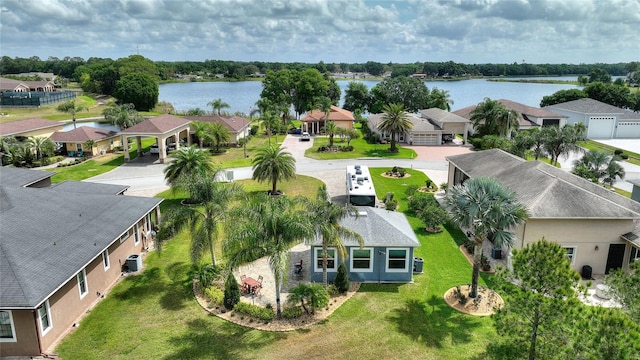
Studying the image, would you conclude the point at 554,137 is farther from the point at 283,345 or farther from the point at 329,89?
the point at 329,89

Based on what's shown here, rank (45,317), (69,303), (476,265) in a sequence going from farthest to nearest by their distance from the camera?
(476,265)
(69,303)
(45,317)

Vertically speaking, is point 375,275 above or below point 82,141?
below

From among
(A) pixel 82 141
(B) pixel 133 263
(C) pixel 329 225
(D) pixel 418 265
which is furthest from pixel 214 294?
(A) pixel 82 141

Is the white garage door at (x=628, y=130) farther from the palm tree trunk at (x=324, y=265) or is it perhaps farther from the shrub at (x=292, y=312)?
the shrub at (x=292, y=312)

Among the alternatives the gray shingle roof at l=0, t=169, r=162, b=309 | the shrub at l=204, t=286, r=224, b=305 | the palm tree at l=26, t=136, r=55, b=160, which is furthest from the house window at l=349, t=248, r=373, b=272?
the palm tree at l=26, t=136, r=55, b=160

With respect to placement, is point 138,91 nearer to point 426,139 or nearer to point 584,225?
point 426,139

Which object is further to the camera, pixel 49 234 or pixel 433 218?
pixel 433 218

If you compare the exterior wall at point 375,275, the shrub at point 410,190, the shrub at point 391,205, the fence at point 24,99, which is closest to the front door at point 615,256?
the exterior wall at point 375,275

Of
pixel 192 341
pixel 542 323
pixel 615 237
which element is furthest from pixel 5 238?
pixel 615 237
